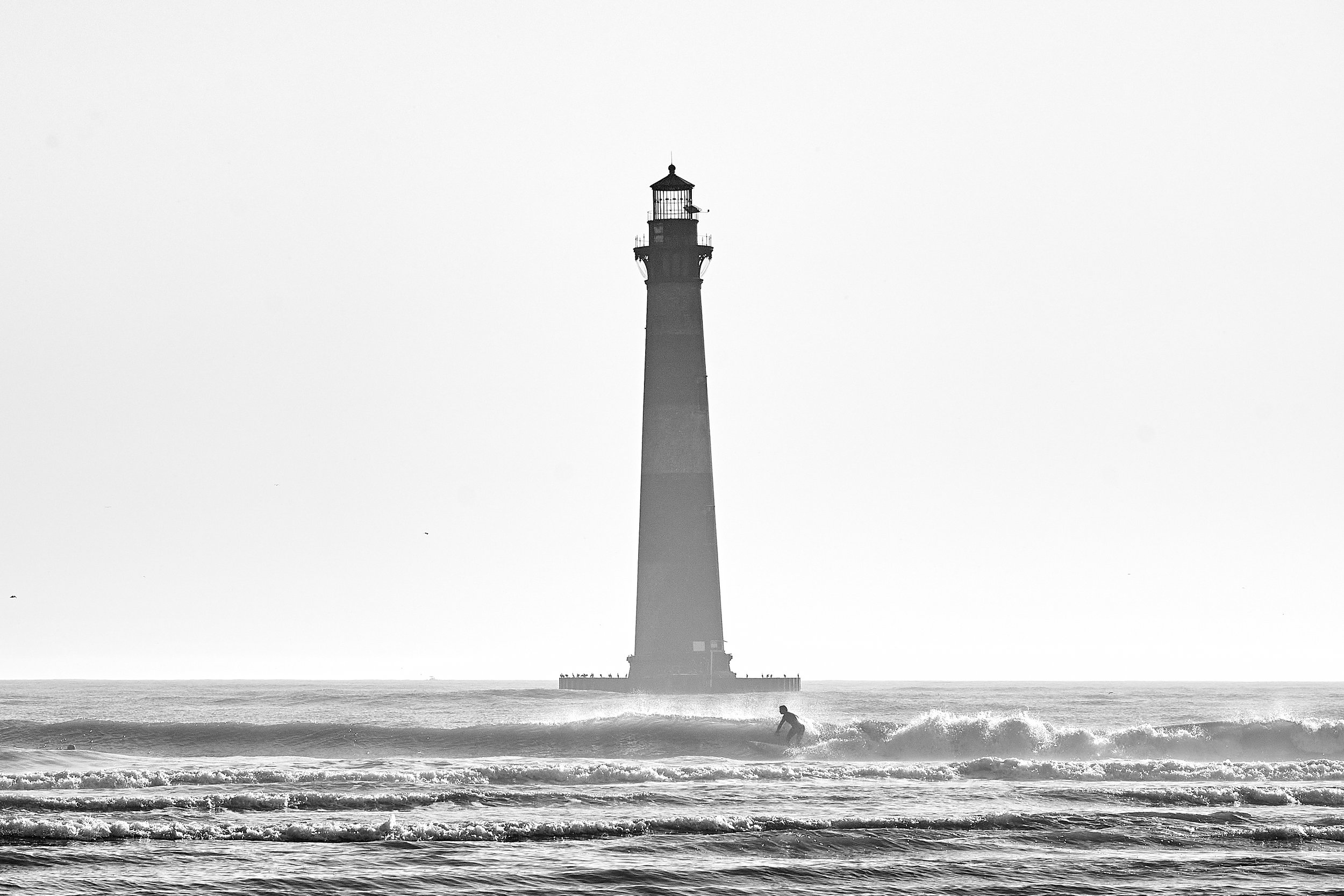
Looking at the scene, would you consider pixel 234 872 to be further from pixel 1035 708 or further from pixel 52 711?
pixel 1035 708

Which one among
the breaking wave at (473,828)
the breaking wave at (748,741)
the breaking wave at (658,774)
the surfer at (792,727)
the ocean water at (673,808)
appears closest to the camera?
the ocean water at (673,808)

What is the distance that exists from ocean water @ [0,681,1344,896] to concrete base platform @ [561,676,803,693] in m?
15.7

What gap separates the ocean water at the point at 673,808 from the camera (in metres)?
20.6

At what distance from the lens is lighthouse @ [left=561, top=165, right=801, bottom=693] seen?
207 ft

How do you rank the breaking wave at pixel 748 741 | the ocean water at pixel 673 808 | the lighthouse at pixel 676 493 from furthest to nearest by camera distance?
the lighthouse at pixel 676 493, the breaking wave at pixel 748 741, the ocean water at pixel 673 808

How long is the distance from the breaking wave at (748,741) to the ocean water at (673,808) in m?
0.08

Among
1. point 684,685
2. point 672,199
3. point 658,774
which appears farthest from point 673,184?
point 658,774

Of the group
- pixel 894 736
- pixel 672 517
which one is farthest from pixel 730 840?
pixel 672 517

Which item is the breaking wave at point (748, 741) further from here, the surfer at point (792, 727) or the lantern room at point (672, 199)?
the lantern room at point (672, 199)

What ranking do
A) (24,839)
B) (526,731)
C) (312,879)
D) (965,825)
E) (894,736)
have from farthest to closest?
(526,731) < (894,736) < (965,825) < (24,839) < (312,879)

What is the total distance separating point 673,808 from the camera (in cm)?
2652

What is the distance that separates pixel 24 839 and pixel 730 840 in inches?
361

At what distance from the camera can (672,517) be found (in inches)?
2482

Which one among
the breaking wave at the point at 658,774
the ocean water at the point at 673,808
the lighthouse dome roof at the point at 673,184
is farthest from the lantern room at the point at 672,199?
the breaking wave at the point at 658,774
